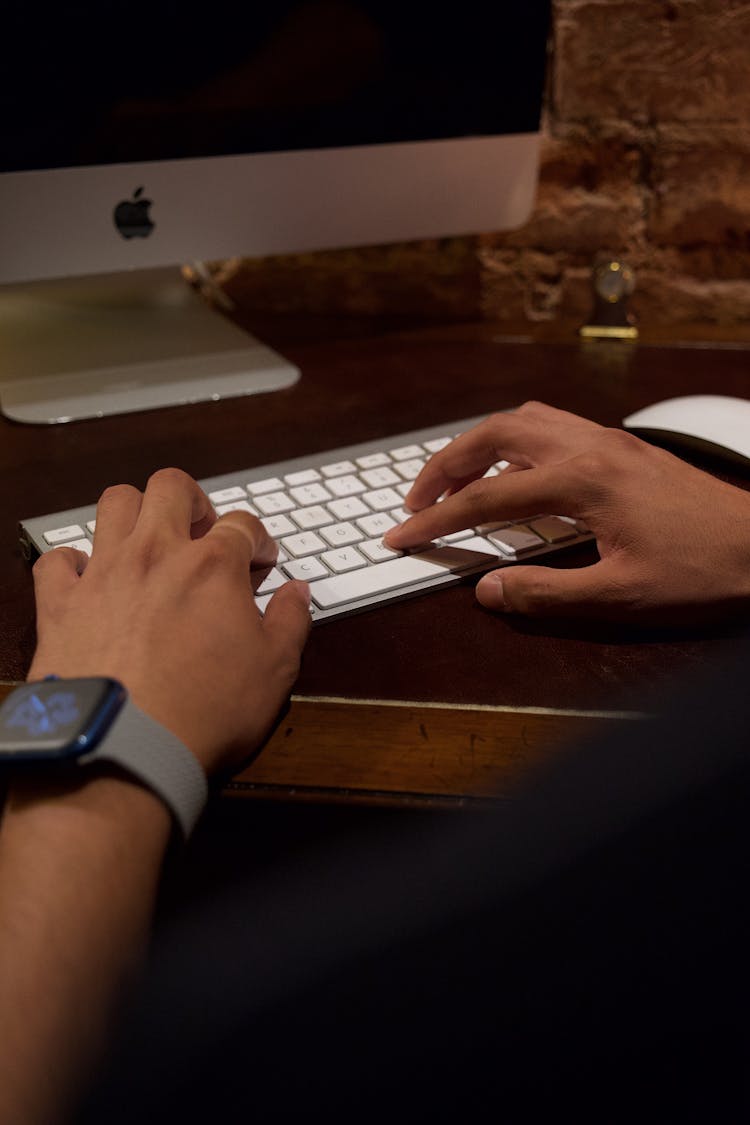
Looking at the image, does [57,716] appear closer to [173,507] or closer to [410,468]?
[173,507]

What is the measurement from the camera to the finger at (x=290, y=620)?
21.0 inches

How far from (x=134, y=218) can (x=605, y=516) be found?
53 cm

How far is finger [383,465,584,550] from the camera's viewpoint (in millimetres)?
612

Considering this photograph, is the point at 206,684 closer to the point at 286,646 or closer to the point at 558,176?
the point at 286,646

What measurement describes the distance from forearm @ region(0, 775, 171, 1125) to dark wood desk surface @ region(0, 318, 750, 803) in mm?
71

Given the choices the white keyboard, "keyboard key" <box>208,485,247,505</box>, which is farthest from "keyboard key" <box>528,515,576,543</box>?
"keyboard key" <box>208,485,247,505</box>

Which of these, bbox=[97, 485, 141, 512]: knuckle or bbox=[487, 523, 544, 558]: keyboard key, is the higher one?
bbox=[97, 485, 141, 512]: knuckle

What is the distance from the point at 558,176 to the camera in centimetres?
115

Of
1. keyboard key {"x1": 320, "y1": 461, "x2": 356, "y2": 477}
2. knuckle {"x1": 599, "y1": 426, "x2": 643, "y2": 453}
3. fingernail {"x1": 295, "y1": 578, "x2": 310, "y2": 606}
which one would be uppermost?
knuckle {"x1": 599, "y1": 426, "x2": 643, "y2": 453}

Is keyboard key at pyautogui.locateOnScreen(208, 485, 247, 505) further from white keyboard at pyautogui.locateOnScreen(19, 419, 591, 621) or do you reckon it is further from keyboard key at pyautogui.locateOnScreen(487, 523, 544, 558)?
keyboard key at pyautogui.locateOnScreen(487, 523, 544, 558)

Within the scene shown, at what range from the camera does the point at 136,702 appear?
0.47m

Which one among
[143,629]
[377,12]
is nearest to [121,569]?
[143,629]

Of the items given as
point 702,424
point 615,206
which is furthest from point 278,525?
point 615,206

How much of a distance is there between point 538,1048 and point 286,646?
298 mm
